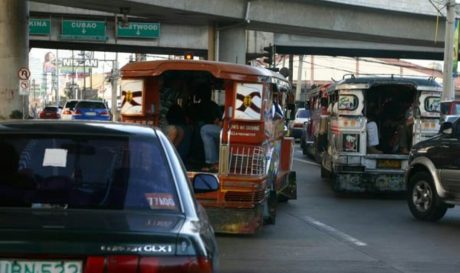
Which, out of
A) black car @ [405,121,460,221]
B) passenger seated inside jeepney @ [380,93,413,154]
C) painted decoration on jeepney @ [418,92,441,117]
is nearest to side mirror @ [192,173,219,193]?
black car @ [405,121,460,221]

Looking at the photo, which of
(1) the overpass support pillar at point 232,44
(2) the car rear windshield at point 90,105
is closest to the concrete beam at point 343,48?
(1) the overpass support pillar at point 232,44

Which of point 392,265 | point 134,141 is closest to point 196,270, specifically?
point 134,141

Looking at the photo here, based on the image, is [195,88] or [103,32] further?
[103,32]

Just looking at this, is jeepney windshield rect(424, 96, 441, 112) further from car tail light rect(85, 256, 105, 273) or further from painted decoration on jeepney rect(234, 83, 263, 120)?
car tail light rect(85, 256, 105, 273)

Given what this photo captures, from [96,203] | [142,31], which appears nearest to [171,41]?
[142,31]

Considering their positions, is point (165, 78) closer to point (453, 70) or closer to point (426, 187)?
point (426, 187)

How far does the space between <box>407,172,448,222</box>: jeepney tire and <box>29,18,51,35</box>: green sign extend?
89.0 feet

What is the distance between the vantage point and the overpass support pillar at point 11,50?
2197 cm

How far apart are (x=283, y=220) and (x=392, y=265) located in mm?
3491

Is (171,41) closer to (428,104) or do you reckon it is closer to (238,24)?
(238,24)

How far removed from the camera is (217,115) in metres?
10.7

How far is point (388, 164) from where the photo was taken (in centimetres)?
1420

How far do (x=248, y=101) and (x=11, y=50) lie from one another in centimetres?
1509

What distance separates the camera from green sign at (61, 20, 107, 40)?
35125mm
